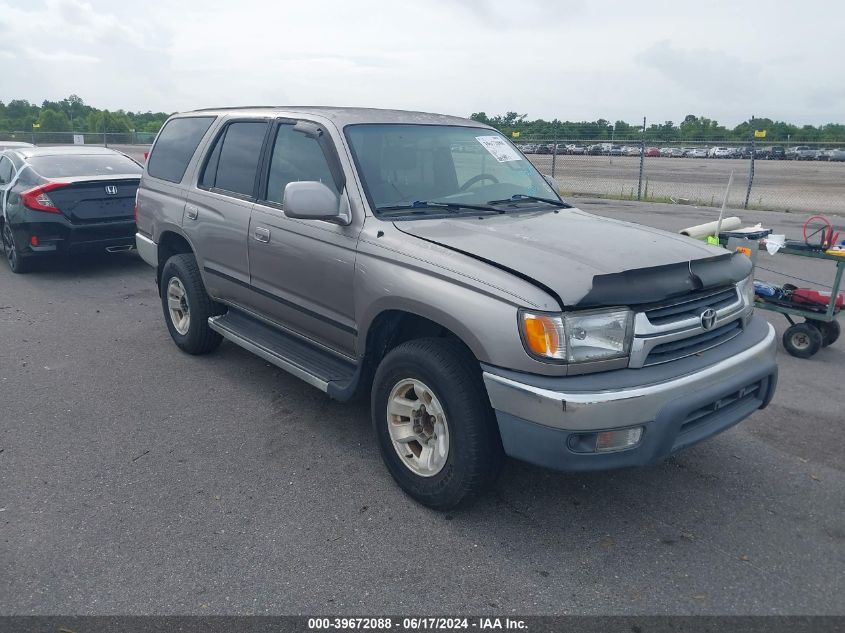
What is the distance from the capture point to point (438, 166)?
444 centimetres

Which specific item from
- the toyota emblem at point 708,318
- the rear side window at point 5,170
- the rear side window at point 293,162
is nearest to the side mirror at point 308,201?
the rear side window at point 293,162

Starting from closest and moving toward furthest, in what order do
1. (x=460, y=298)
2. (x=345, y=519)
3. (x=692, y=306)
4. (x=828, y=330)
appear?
(x=460, y=298) → (x=692, y=306) → (x=345, y=519) → (x=828, y=330)

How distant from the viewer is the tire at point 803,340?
578 cm

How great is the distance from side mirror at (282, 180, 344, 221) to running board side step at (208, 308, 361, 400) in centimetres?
87

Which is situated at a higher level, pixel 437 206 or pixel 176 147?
pixel 176 147

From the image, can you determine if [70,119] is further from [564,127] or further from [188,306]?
[188,306]

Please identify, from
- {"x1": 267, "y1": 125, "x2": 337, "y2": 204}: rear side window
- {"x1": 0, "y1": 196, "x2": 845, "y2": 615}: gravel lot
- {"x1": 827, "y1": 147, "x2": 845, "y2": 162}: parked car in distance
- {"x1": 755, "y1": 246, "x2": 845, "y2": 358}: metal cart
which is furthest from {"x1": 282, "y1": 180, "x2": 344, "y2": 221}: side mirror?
{"x1": 827, "y1": 147, "x2": 845, "y2": 162}: parked car in distance

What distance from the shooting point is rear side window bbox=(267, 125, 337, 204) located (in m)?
4.27

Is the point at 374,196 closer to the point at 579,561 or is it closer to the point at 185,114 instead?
the point at 579,561

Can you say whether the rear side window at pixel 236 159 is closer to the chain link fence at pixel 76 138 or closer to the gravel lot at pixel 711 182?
the gravel lot at pixel 711 182

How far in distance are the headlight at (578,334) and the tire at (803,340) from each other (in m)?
3.61

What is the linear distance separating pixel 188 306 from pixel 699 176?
26.8 m

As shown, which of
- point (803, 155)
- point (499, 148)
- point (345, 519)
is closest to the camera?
point (345, 519)

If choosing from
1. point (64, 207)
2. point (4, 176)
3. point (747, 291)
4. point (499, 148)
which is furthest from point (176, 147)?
point (4, 176)
